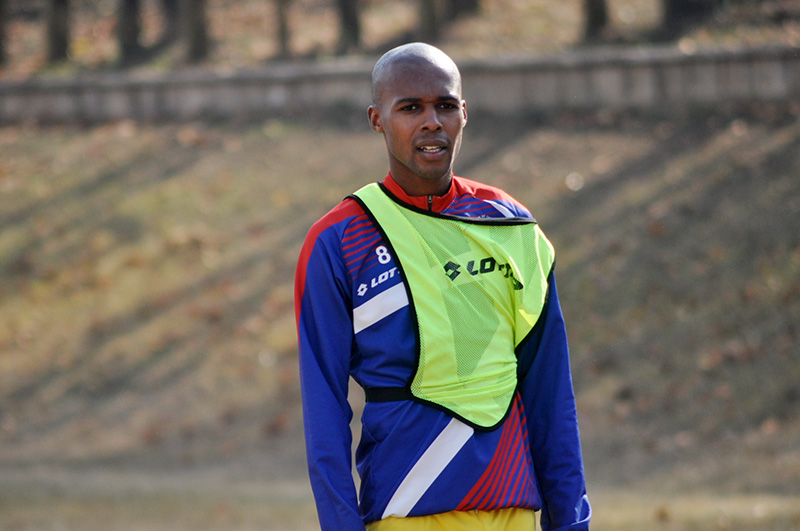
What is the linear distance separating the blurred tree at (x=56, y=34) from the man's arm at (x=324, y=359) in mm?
19146

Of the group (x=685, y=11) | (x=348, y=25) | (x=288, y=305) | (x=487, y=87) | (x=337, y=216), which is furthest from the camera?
(x=348, y=25)

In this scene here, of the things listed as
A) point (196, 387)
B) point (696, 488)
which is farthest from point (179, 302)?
point (696, 488)

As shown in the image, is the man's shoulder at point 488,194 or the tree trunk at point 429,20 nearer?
the man's shoulder at point 488,194

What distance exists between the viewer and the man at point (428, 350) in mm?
2680

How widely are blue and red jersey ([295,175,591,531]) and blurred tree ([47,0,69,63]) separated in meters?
19.2

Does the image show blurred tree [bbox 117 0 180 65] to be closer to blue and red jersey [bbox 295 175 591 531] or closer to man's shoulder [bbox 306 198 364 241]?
man's shoulder [bbox 306 198 364 241]

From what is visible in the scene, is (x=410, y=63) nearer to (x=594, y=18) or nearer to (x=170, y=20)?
(x=594, y=18)

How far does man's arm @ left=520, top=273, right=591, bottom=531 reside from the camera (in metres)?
2.83

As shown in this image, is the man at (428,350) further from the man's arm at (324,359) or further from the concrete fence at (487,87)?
the concrete fence at (487,87)

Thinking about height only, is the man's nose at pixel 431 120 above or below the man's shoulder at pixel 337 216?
above

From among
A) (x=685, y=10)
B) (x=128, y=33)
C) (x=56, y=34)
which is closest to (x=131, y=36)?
(x=128, y=33)

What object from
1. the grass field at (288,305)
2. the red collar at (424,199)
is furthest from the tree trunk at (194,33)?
the red collar at (424,199)

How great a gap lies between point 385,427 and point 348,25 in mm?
16524

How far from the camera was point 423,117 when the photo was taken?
275 cm
